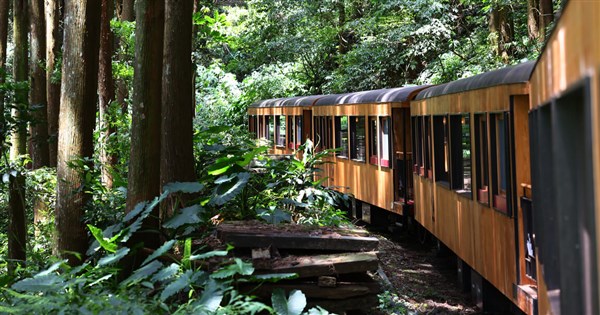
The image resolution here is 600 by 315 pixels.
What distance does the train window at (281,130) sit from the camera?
2455cm

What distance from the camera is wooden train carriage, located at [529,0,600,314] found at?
2.04 m

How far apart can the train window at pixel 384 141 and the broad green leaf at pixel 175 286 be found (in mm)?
8743

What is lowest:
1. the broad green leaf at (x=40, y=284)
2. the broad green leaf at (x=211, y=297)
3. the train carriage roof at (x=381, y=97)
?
the broad green leaf at (x=211, y=297)

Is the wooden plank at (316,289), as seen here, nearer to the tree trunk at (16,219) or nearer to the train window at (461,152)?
the train window at (461,152)

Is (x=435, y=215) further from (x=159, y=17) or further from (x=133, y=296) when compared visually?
(x=133, y=296)

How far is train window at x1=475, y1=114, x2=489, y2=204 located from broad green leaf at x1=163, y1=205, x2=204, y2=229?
300 centimetres

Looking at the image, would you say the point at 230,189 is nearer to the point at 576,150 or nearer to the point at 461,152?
the point at 461,152

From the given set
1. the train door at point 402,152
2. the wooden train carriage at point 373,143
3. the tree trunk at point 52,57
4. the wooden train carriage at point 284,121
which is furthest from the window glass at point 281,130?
the train door at point 402,152

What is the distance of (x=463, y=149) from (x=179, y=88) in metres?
3.39

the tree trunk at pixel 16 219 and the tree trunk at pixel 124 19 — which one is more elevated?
the tree trunk at pixel 124 19

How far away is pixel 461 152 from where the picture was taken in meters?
9.57

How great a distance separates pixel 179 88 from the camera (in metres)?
8.74

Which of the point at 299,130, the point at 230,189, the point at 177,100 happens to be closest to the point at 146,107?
the point at 230,189

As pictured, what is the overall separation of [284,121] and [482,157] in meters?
16.3
